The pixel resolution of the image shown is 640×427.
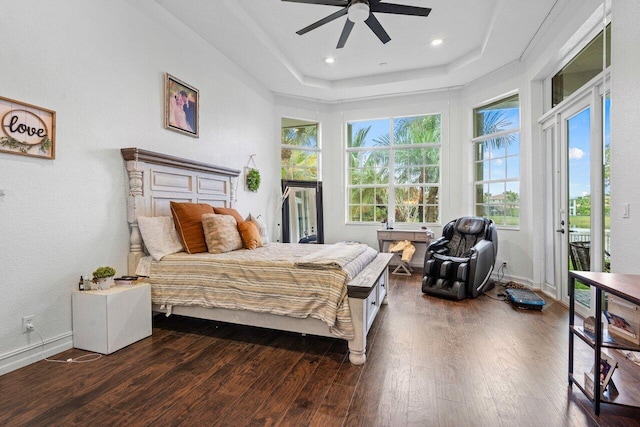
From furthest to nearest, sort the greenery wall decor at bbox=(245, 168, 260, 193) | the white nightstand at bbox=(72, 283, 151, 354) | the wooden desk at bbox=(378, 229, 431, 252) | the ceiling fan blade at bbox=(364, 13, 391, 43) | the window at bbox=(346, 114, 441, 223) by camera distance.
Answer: the window at bbox=(346, 114, 441, 223) → the wooden desk at bbox=(378, 229, 431, 252) → the greenery wall decor at bbox=(245, 168, 260, 193) → the ceiling fan blade at bbox=(364, 13, 391, 43) → the white nightstand at bbox=(72, 283, 151, 354)

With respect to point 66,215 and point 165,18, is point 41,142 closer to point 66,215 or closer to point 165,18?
point 66,215

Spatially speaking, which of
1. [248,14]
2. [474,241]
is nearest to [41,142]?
[248,14]

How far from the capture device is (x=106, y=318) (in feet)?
7.73

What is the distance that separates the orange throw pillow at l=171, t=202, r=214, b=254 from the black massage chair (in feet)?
9.24

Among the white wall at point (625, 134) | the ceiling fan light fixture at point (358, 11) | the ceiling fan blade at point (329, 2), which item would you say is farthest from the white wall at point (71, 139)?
the white wall at point (625, 134)

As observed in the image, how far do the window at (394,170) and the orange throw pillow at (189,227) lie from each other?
11.8 feet

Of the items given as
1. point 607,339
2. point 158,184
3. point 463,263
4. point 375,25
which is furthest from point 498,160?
point 158,184

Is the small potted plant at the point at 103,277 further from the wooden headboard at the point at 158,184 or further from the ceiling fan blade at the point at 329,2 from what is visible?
the ceiling fan blade at the point at 329,2

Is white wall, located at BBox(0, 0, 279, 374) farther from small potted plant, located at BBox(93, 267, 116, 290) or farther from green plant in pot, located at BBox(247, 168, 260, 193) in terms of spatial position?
green plant in pot, located at BBox(247, 168, 260, 193)

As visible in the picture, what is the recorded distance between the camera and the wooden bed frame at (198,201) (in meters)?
2.27

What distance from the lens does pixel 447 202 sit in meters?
5.61

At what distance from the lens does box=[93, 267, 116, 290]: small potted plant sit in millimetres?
2492

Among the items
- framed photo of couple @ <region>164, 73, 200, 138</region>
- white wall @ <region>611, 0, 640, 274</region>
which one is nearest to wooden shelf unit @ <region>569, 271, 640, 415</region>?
white wall @ <region>611, 0, 640, 274</region>

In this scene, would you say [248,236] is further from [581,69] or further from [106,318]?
[581,69]
